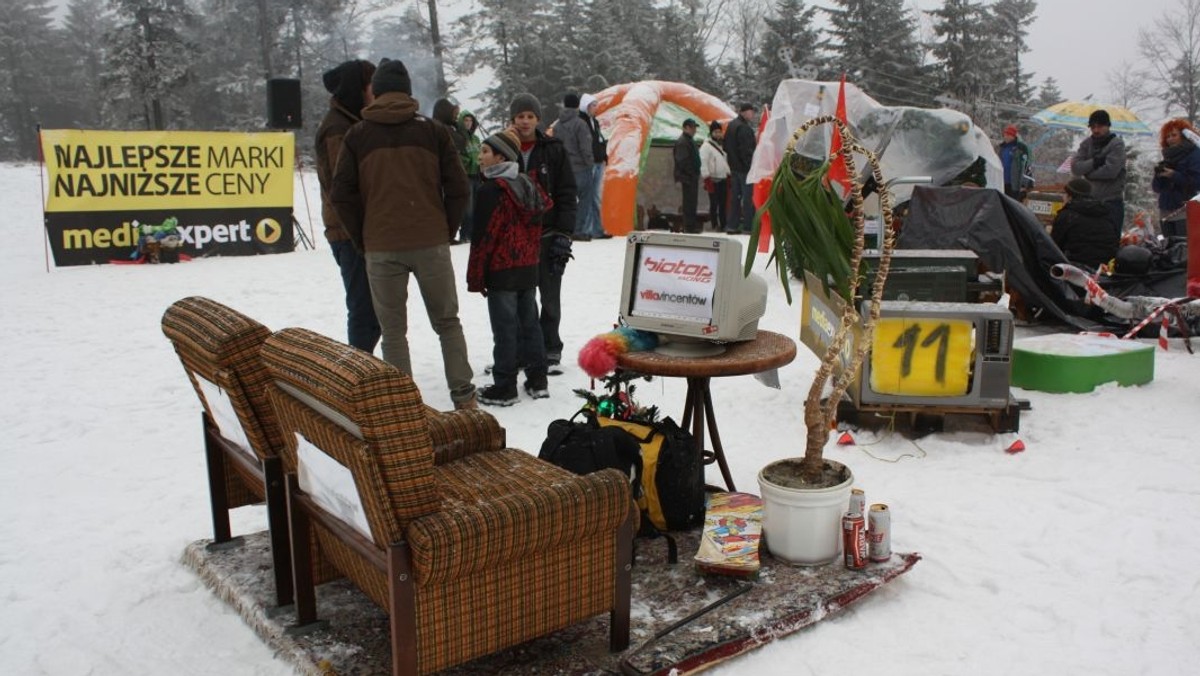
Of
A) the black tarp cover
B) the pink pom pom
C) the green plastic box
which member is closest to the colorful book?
the pink pom pom

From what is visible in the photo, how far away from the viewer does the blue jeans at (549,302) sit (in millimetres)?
5816

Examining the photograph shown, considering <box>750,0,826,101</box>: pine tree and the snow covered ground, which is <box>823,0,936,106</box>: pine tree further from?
the snow covered ground

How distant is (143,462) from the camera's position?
15.1ft

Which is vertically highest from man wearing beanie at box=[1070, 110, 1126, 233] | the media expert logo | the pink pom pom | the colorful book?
man wearing beanie at box=[1070, 110, 1126, 233]

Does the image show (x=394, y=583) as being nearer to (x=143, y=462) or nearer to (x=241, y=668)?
(x=241, y=668)

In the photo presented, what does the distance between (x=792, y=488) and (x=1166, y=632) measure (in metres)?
1.20

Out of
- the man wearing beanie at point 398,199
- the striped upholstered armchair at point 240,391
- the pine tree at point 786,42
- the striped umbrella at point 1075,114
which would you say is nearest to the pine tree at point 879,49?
the pine tree at point 786,42

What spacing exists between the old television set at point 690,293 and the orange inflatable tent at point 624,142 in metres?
9.41

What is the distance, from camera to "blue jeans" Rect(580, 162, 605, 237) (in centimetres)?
1321

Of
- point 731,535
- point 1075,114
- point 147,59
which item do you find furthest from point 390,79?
point 147,59

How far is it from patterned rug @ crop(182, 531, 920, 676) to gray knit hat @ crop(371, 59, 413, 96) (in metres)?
2.25

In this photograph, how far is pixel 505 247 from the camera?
17.0 ft

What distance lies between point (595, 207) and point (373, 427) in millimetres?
11377

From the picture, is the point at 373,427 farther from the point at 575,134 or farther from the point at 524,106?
the point at 575,134
